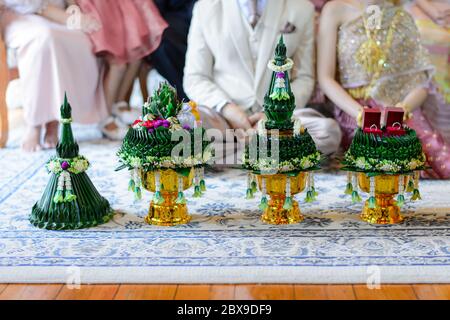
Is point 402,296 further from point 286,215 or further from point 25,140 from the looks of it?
point 25,140

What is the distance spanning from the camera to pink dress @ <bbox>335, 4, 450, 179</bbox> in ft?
10.6

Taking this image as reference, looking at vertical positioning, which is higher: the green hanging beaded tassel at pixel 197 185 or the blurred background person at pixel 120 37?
the blurred background person at pixel 120 37

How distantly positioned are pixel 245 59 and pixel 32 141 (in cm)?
122

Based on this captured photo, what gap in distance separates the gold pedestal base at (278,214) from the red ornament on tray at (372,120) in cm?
38

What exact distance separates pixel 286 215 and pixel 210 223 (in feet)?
0.89

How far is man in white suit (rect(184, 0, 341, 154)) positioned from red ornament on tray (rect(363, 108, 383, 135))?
702mm

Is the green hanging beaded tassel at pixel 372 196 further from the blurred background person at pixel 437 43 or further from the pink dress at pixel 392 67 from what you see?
the blurred background person at pixel 437 43

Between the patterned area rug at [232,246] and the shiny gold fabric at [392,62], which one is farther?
the shiny gold fabric at [392,62]

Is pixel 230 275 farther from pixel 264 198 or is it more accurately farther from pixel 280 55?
pixel 280 55

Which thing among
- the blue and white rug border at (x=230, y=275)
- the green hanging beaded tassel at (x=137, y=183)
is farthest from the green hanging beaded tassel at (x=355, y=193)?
the green hanging beaded tassel at (x=137, y=183)

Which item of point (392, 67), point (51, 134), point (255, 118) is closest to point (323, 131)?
point (255, 118)

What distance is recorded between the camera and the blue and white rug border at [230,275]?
206 cm

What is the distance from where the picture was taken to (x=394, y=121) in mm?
2455

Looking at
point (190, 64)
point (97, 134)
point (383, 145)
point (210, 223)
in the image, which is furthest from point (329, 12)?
point (97, 134)
